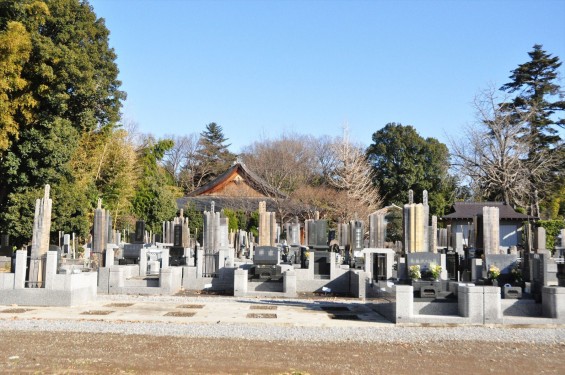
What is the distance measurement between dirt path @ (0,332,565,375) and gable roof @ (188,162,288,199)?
1506 inches

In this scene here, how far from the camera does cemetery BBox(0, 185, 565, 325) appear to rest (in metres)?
12.1

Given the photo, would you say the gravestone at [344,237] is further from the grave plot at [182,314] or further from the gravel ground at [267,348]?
the gravel ground at [267,348]

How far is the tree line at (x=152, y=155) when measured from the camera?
29297 mm

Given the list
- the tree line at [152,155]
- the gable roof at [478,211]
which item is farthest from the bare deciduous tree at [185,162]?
the gable roof at [478,211]

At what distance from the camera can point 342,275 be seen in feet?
60.3

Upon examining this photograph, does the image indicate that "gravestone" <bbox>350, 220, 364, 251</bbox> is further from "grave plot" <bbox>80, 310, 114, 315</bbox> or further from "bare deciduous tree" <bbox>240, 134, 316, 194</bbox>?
"bare deciduous tree" <bbox>240, 134, 316, 194</bbox>

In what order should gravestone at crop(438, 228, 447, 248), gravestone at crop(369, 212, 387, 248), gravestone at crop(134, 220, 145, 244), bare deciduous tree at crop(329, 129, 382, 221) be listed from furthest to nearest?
bare deciduous tree at crop(329, 129, 382, 221)
gravestone at crop(438, 228, 447, 248)
gravestone at crop(369, 212, 387, 248)
gravestone at crop(134, 220, 145, 244)

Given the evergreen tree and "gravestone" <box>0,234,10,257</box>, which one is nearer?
"gravestone" <box>0,234,10,257</box>

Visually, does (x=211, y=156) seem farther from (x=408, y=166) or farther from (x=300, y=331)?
(x=300, y=331)

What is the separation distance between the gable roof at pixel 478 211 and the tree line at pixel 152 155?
2725 mm

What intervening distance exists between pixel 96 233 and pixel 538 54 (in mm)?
43540

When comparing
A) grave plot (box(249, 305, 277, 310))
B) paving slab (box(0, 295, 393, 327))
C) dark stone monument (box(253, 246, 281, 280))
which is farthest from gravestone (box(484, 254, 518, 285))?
dark stone monument (box(253, 246, 281, 280))

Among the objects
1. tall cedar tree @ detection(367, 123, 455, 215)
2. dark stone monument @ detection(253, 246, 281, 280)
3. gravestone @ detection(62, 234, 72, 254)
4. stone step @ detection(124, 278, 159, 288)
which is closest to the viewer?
stone step @ detection(124, 278, 159, 288)

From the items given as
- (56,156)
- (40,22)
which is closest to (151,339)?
(56,156)
